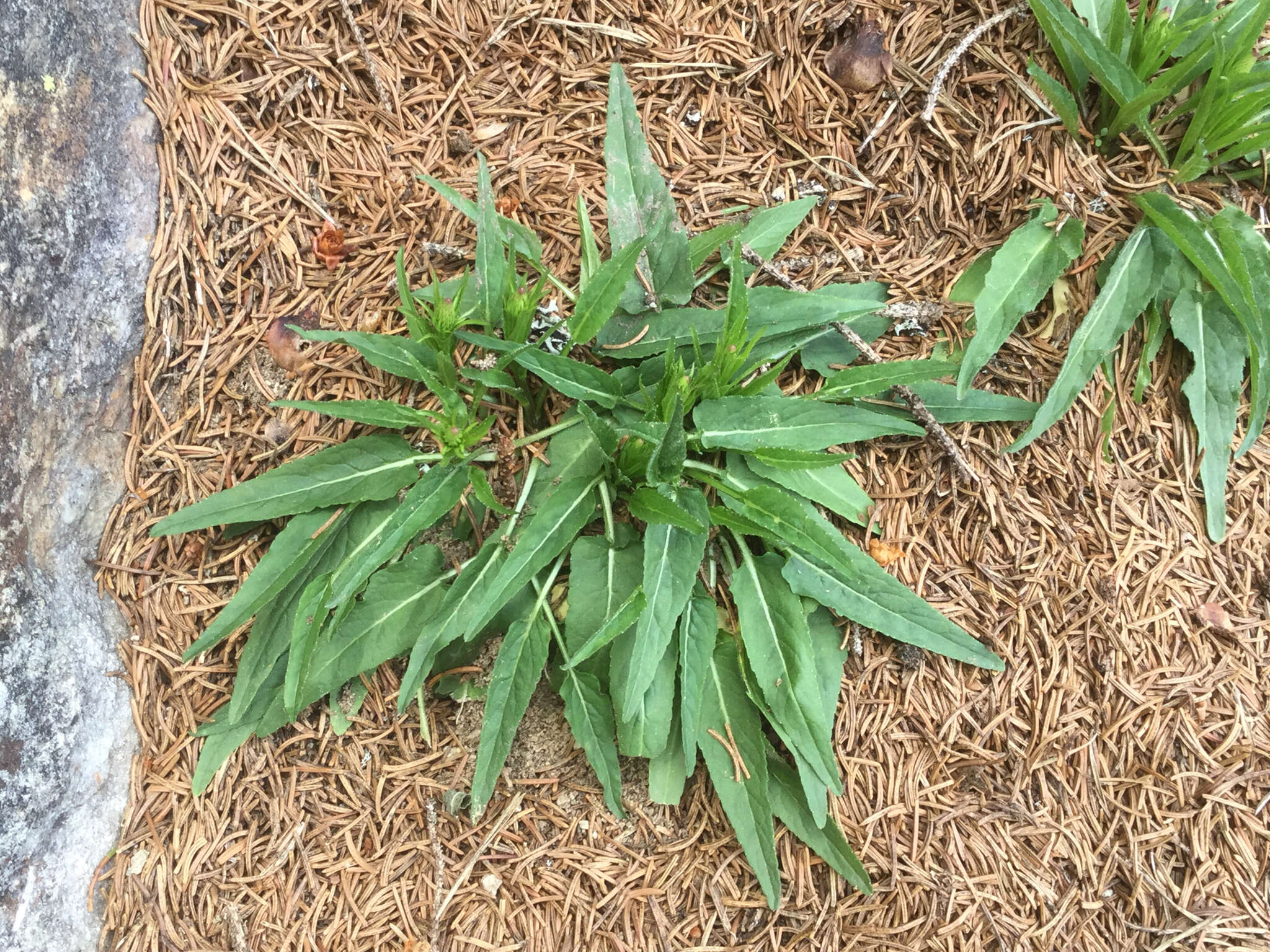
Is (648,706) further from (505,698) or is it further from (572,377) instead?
(572,377)

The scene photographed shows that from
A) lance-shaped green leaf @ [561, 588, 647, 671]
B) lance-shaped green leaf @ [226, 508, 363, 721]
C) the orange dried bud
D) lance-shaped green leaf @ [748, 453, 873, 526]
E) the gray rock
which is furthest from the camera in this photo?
the orange dried bud

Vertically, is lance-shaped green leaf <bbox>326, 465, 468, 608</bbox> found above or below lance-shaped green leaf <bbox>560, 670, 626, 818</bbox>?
above

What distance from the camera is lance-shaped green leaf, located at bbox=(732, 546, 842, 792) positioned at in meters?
1.85

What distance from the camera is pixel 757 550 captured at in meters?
2.09

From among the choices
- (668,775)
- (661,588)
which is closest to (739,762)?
(668,775)

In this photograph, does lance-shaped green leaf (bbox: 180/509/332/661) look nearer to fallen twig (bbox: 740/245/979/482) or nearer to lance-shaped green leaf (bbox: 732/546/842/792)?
lance-shaped green leaf (bbox: 732/546/842/792)

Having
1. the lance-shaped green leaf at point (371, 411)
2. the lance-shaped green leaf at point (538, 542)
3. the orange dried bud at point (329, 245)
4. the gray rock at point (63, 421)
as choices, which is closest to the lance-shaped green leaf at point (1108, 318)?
the lance-shaped green leaf at point (538, 542)

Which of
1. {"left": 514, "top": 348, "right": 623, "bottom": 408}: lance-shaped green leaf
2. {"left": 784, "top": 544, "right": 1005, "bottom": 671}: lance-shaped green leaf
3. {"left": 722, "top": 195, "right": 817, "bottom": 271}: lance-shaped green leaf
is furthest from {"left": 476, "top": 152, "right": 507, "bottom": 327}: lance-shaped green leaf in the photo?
{"left": 784, "top": 544, "right": 1005, "bottom": 671}: lance-shaped green leaf

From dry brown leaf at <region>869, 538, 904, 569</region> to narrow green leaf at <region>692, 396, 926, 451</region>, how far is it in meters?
0.34

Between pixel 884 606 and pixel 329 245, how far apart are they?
5.81 feet

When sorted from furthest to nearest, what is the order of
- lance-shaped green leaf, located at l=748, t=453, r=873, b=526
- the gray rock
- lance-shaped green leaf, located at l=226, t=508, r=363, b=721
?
lance-shaped green leaf, located at l=748, t=453, r=873, b=526, lance-shaped green leaf, located at l=226, t=508, r=363, b=721, the gray rock

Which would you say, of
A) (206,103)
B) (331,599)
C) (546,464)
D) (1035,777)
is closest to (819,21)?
(546,464)

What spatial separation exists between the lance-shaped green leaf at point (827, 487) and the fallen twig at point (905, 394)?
0.25 m

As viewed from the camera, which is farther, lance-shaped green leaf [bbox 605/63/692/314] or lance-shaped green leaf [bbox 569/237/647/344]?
lance-shaped green leaf [bbox 605/63/692/314]
